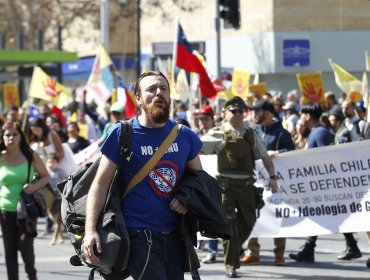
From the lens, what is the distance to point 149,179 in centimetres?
676

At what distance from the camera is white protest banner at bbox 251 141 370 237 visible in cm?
1254

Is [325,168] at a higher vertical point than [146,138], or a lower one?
lower

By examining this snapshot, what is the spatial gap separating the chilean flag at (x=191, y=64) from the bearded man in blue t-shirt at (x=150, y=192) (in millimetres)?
9327

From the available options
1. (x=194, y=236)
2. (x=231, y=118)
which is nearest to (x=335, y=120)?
(x=231, y=118)

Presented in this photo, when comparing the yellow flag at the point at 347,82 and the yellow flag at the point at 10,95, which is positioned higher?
the yellow flag at the point at 347,82

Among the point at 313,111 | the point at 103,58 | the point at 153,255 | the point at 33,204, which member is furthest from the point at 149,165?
the point at 103,58

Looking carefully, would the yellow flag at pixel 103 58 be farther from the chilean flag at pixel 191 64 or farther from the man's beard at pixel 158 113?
the man's beard at pixel 158 113

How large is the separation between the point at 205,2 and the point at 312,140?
31.4 metres

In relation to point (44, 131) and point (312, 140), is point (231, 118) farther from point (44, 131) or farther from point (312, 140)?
point (44, 131)

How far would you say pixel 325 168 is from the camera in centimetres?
1281

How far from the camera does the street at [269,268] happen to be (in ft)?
39.8

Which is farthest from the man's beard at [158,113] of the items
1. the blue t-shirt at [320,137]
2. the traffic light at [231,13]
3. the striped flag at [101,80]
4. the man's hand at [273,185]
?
the traffic light at [231,13]

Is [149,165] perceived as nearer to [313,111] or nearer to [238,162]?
[238,162]

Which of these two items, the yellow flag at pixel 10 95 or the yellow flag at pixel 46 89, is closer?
the yellow flag at pixel 46 89
